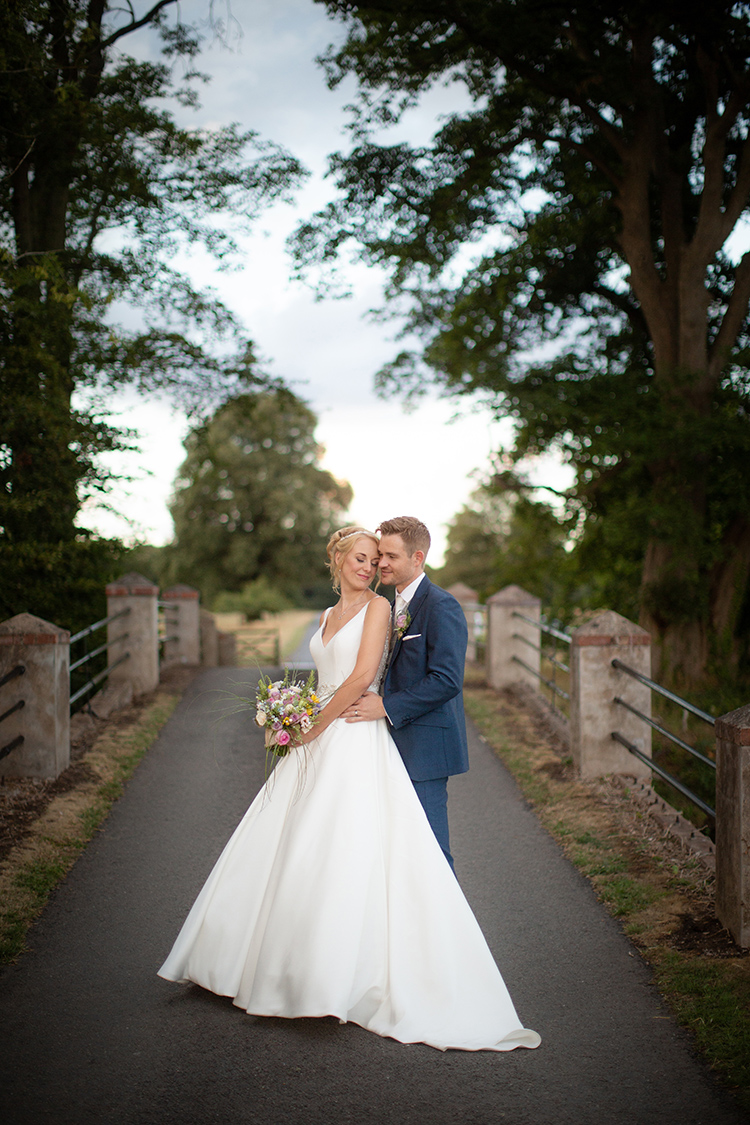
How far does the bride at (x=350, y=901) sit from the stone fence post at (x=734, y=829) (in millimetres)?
1470

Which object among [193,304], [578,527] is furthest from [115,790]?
[578,527]

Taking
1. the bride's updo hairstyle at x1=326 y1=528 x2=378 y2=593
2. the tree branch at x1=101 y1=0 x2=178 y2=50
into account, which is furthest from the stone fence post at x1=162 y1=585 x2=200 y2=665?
the bride's updo hairstyle at x1=326 y1=528 x2=378 y2=593

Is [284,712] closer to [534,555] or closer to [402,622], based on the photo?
[402,622]

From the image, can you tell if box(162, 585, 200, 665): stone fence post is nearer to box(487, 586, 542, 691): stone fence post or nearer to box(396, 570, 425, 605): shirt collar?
box(487, 586, 542, 691): stone fence post

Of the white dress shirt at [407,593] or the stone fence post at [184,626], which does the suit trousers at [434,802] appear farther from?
the stone fence post at [184,626]

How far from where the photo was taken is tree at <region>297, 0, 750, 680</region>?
12.6 meters

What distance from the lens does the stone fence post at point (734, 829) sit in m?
4.40

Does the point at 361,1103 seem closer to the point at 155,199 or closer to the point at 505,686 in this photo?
the point at 505,686

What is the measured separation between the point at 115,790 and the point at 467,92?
12.5 metres

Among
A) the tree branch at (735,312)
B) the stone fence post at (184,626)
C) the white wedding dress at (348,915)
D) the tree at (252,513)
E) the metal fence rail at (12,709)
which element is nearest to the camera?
the white wedding dress at (348,915)

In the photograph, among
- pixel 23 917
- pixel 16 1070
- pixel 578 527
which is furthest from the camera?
pixel 578 527

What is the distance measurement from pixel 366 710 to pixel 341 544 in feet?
2.64

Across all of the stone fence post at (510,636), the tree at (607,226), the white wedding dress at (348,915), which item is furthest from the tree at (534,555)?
the white wedding dress at (348,915)

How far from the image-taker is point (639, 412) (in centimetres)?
1259
